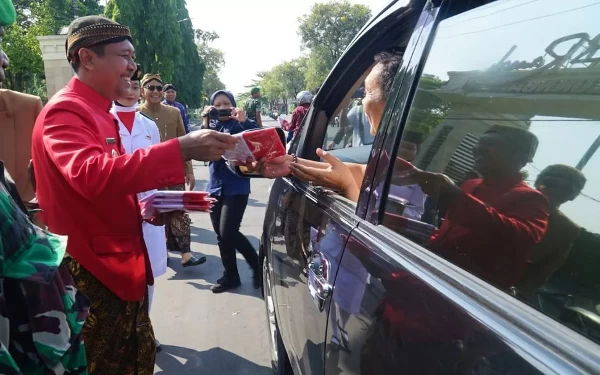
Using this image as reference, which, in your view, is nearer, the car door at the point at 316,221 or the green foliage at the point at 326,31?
the car door at the point at 316,221

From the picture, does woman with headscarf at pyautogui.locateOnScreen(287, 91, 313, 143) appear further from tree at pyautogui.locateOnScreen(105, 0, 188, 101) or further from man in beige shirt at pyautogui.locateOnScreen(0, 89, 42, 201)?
tree at pyautogui.locateOnScreen(105, 0, 188, 101)

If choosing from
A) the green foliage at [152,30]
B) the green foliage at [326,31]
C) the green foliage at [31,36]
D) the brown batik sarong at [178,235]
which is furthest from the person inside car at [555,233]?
the green foliage at [326,31]

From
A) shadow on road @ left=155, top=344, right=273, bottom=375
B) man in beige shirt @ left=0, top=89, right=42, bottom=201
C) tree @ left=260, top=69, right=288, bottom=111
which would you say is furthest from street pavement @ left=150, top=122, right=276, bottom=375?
tree @ left=260, top=69, right=288, bottom=111

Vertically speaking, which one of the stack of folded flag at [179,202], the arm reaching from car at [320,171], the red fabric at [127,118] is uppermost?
the arm reaching from car at [320,171]

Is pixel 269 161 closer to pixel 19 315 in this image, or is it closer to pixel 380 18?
pixel 380 18

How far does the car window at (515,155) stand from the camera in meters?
0.84

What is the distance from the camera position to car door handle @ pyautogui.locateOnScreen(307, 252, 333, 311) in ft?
4.93

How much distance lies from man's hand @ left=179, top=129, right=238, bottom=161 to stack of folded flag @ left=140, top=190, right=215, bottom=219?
41cm

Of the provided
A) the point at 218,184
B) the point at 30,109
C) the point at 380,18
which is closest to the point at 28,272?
the point at 380,18

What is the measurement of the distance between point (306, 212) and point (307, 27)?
61852mm

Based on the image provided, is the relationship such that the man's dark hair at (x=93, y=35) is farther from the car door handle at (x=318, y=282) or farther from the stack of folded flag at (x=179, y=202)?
the car door handle at (x=318, y=282)

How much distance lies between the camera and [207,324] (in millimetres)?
3740

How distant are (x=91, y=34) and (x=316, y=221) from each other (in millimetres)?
1173

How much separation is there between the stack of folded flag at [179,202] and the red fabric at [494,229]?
45.8 inches
